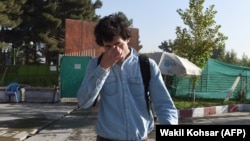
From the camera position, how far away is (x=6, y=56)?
56156mm

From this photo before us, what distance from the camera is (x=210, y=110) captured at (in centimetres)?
1702

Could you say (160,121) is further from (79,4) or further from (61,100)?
(79,4)

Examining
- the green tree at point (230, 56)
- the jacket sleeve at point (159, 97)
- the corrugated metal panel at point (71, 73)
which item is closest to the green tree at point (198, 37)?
the corrugated metal panel at point (71, 73)

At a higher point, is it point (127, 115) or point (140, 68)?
point (140, 68)

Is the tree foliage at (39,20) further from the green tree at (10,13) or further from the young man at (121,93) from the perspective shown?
the young man at (121,93)

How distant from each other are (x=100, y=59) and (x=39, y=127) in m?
9.32

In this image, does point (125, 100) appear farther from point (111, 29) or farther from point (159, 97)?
point (111, 29)

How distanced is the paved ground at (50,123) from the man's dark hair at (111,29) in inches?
284

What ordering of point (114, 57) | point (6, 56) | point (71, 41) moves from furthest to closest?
1. point (6, 56)
2. point (71, 41)
3. point (114, 57)

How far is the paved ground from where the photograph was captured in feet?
34.7

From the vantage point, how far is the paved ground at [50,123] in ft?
34.7

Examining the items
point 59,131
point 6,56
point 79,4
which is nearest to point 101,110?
point 59,131

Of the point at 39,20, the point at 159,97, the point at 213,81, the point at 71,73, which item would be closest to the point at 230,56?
the point at 39,20

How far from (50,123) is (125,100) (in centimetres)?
1030
